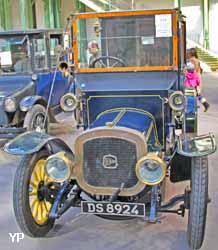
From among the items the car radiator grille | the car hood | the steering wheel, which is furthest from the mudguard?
the car hood

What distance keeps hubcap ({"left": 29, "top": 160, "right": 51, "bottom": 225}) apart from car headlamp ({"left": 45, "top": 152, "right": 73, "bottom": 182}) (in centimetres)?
24

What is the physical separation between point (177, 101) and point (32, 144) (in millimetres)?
1268

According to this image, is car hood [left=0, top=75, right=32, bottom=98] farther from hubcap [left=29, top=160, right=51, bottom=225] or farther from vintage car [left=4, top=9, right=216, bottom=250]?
hubcap [left=29, top=160, right=51, bottom=225]

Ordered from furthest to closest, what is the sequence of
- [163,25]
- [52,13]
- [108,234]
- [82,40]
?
[52,13], [82,40], [163,25], [108,234]

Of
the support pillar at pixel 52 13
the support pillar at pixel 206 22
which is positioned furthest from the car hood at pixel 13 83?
the support pillar at pixel 206 22

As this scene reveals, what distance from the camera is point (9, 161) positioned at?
6062 millimetres

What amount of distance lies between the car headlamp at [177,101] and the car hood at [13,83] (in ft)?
10.9

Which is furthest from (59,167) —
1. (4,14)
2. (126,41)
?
(4,14)

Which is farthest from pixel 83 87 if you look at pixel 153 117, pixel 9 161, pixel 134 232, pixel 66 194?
pixel 9 161

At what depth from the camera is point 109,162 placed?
10.6 ft

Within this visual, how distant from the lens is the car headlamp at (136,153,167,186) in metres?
3.07

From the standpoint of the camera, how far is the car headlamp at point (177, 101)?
3.76 metres

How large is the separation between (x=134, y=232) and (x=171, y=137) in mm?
957

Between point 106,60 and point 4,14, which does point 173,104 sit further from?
point 4,14
